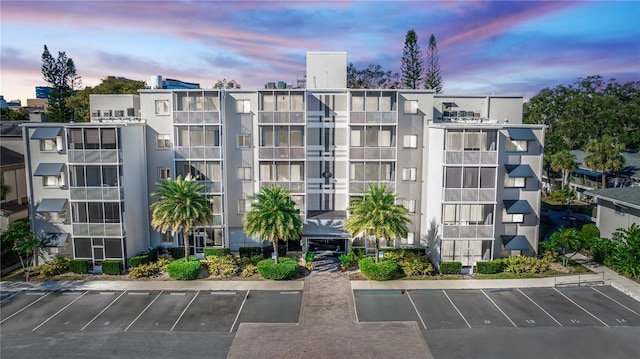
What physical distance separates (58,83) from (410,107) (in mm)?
62209

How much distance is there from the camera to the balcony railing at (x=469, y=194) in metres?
33.2

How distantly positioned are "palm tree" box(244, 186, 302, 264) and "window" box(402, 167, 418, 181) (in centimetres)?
1097

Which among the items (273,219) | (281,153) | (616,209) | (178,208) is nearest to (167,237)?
(178,208)

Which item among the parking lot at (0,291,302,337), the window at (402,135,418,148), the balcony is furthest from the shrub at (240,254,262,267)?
the window at (402,135,418,148)

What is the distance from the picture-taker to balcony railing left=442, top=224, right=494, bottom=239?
3362 cm

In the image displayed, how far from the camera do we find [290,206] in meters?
33.3

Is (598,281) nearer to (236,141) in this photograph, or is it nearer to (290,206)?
(290,206)

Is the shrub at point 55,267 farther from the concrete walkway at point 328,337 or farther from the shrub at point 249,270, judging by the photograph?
the concrete walkway at point 328,337

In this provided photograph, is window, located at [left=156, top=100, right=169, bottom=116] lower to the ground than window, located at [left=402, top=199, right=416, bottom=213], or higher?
higher

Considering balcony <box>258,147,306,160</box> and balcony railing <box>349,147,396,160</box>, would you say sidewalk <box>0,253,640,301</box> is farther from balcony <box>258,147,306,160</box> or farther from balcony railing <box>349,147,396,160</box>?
balcony <box>258,147,306,160</box>

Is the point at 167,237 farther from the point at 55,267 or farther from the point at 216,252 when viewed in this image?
the point at 55,267

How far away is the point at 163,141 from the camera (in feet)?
124

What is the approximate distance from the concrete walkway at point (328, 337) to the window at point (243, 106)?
1828 centimetres

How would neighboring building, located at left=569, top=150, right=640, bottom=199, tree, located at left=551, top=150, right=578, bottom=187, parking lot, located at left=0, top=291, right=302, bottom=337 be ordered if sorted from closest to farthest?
1. parking lot, located at left=0, top=291, right=302, bottom=337
2. neighboring building, located at left=569, top=150, right=640, bottom=199
3. tree, located at left=551, top=150, right=578, bottom=187
